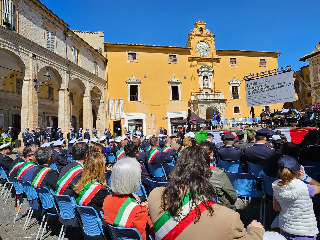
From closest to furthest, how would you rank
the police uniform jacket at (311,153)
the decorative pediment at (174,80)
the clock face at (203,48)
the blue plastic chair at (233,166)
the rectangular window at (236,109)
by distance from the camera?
the police uniform jacket at (311,153) < the blue plastic chair at (233,166) < the decorative pediment at (174,80) < the rectangular window at (236,109) < the clock face at (203,48)

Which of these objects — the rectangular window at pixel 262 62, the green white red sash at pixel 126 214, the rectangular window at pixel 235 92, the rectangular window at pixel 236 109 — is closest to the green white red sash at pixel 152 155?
the green white red sash at pixel 126 214

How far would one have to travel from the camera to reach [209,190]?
5.85ft

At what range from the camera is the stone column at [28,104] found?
14.7 m

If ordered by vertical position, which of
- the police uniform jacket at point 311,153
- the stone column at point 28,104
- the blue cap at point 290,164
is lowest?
the police uniform jacket at point 311,153

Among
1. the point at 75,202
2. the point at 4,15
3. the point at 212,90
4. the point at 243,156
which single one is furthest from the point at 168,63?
the point at 75,202

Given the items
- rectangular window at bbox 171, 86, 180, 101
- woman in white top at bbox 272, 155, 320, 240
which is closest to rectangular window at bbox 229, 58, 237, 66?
rectangular window at bbox 171, 86, 180, 101

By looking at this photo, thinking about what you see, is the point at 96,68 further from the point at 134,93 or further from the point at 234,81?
the point at 234,81

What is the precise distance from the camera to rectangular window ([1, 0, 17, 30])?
13227mm

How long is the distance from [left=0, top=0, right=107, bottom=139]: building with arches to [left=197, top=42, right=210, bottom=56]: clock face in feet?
38.4

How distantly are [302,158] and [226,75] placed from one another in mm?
26788

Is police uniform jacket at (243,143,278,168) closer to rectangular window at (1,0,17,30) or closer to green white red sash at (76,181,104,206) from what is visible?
green white red sash at (76,181,104,206)

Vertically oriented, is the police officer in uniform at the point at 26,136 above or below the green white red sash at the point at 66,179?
above

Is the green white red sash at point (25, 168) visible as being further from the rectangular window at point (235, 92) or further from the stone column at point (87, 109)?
the rectangular window at point (235, 92)

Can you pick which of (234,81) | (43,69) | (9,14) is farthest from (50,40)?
(234,81)
